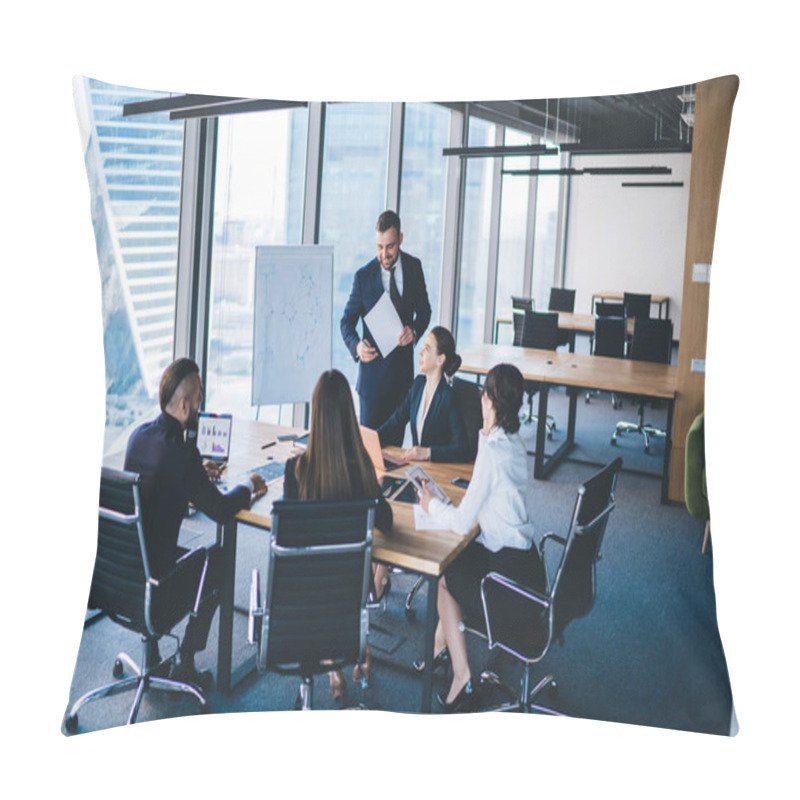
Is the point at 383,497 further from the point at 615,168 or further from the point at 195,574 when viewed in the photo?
the point at 615,168

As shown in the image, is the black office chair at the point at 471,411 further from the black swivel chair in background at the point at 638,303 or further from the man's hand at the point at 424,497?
the black swivel chair in background at the point at 638,303

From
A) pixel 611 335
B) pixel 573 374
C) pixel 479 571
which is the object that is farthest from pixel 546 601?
pixel 611 335

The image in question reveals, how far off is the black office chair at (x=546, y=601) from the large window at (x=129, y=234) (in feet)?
3.49

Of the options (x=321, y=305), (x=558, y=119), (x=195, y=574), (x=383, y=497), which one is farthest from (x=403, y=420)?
(x=558, y=119)

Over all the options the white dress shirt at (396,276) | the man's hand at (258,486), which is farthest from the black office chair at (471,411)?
the man's hand at (258,486)

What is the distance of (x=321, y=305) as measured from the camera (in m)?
2.27

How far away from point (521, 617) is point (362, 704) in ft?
1.61

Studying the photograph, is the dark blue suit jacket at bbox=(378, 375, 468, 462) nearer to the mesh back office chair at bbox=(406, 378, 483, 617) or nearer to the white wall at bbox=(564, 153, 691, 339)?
the mesh back office chair at bbox=(406, 378, 483, 617)

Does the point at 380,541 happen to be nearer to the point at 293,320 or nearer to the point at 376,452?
the point at 376,452

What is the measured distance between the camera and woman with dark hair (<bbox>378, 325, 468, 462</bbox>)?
2256 mm

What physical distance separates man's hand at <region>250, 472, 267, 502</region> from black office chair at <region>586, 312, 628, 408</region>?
0.97m

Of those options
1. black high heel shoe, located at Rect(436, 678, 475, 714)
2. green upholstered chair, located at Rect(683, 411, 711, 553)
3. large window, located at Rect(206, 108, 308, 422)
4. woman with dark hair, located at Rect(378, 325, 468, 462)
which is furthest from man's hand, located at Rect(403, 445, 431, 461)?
green upholstered chair, located at Rect(683, 411, 711, 553)

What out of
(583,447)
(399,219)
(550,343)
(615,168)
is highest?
(615,168)

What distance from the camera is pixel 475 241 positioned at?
8.32 ft
